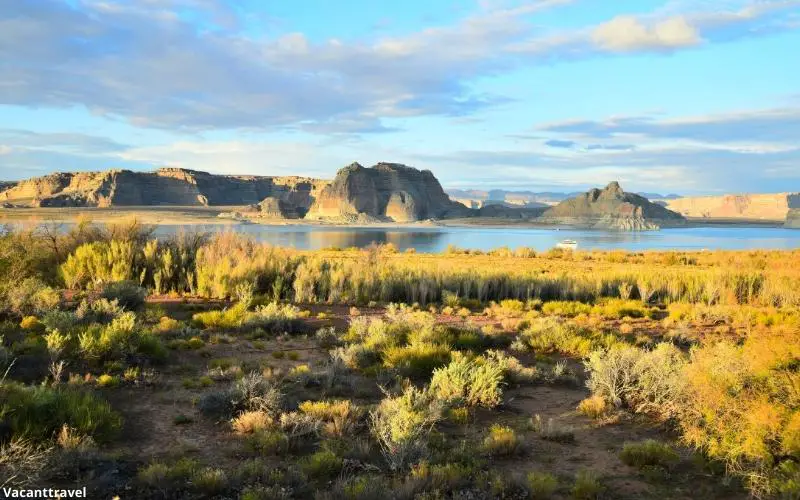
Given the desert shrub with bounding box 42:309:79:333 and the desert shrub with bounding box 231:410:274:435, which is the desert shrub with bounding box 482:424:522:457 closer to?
the desert shrub with bounding box 231:410:274:435

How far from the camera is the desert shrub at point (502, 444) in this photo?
497 cm

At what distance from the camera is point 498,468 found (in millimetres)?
4711

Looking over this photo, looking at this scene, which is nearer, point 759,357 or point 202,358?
point 759,357

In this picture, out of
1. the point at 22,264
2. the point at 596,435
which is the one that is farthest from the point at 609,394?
the point at 22,264

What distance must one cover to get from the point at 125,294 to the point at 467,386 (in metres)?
7.29

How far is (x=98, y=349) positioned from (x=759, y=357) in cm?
744

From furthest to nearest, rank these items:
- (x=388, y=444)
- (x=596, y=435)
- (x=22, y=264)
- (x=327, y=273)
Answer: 1. (x=327, y=273)
2. (x=22, y=264)
3. (x=596, y=435)
4. (x=388, y=444)

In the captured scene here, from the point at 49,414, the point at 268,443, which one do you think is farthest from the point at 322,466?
the point at 49,414

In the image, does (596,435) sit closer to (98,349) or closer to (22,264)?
(98,349)

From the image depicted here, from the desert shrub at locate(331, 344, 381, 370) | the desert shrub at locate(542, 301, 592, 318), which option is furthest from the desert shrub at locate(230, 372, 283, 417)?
the desert shrub at locate(542, 301, 592, 318)

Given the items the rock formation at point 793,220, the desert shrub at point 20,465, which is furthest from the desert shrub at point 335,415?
the rock formation at point 793,220

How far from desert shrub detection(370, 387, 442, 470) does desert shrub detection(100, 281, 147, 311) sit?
7.00m

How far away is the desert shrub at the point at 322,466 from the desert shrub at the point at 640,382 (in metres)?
3.56

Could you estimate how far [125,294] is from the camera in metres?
10.6
